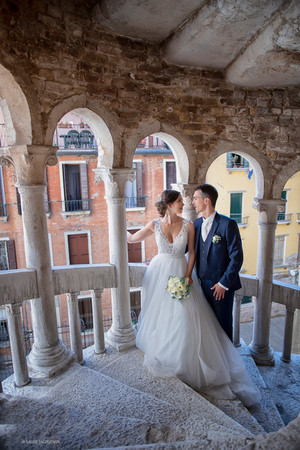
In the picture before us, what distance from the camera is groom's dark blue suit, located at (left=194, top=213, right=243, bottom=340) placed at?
114 inches

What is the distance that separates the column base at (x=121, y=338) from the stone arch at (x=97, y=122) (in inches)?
73.5

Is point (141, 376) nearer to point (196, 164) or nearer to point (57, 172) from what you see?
point (196, 164)

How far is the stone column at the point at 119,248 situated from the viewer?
325 cm

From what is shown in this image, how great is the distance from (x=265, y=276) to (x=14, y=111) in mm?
3435

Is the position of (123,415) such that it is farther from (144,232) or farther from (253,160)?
(253,160)

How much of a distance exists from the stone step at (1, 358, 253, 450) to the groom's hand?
97cm

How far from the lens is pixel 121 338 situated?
11.3 feet

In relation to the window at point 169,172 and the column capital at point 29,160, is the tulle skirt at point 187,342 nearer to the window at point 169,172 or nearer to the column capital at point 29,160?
the column capital at point 29,160

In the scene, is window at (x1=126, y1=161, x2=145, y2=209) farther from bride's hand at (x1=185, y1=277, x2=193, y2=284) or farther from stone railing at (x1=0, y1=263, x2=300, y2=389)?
bride's hand at (x1=185, y1=277, x2=193, y2=284)

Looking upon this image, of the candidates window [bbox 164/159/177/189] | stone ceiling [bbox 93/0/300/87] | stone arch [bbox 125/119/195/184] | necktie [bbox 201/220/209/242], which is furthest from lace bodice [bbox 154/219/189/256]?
window [bbox 164/159/177/189]

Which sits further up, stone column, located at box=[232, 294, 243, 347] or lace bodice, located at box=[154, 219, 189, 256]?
lace bodice, located at box=[154, 219, 189, 256]

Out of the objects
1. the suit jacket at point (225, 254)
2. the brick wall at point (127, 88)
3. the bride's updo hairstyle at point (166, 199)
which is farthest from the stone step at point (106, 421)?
the brick wall at point (127, 88)

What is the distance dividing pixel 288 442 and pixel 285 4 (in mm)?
2820

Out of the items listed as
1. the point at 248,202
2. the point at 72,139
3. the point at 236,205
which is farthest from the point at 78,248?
the point at 248,202
